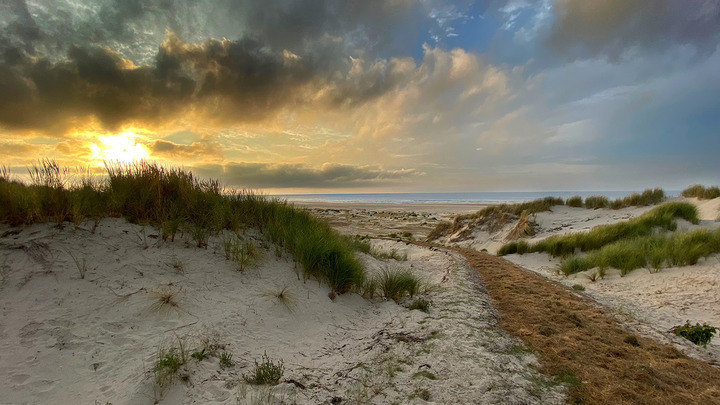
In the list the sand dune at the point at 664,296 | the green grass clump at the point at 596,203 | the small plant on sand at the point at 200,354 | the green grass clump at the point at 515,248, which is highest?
the green grass clump at the point at 596,203

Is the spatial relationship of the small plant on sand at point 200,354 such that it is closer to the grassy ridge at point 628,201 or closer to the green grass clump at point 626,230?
the green grass clump at point 626,230

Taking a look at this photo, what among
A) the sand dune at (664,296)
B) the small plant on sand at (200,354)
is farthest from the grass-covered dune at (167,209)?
the sand dune at (664,296)

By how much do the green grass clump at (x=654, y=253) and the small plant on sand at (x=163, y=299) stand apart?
1013cm

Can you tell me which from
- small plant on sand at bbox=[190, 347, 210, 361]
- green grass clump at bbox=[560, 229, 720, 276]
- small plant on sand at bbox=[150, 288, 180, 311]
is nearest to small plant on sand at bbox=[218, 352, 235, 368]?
small plant on sand at bbox=[190, 347, 210, 361]

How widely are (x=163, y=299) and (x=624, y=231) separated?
14500mm

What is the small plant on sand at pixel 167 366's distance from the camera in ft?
8.61

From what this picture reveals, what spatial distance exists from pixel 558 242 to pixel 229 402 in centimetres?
1306

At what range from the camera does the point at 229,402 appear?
99.4 inches

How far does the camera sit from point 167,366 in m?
2.74

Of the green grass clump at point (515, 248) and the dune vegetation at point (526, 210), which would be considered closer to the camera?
the green grass clump at point (515, 248)

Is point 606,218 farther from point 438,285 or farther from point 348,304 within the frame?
point 348,304

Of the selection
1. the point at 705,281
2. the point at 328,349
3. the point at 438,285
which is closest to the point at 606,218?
the point at 705,281

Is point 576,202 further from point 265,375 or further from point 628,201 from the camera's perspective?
point 265,375

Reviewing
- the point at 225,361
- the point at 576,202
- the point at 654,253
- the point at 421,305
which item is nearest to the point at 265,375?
the point at 225,361
